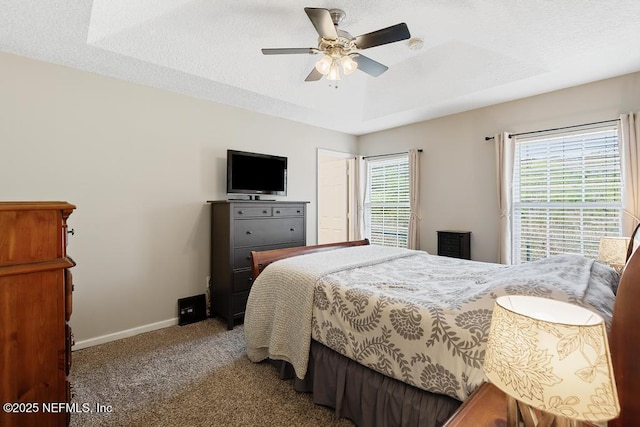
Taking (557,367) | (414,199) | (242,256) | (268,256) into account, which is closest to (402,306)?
(557,367)

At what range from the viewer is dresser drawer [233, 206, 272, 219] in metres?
3.27

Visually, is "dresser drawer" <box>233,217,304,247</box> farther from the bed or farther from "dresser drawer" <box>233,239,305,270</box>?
the bed

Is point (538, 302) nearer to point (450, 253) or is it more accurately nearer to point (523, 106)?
point (450, 253)

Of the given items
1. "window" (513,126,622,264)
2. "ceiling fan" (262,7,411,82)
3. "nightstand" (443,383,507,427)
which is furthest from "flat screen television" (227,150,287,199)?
"nightstand" (443,383,507,427)

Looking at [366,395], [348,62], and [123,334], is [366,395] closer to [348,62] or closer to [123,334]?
[348,62]

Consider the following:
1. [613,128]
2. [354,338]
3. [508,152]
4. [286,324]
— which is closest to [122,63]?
[286,324]

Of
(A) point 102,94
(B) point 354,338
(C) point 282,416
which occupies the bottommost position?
(C) point 282,416

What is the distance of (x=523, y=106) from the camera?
3.51 m

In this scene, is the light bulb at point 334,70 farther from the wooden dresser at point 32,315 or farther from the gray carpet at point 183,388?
the gray carpet at point 183,388

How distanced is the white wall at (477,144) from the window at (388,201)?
28 centimetres

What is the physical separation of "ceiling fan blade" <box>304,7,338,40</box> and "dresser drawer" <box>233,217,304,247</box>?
2056 mm

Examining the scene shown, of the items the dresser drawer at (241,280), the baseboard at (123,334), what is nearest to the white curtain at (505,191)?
the dresser drawer at (241,280)

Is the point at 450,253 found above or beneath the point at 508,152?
beneath

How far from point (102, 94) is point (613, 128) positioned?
5055 mm
